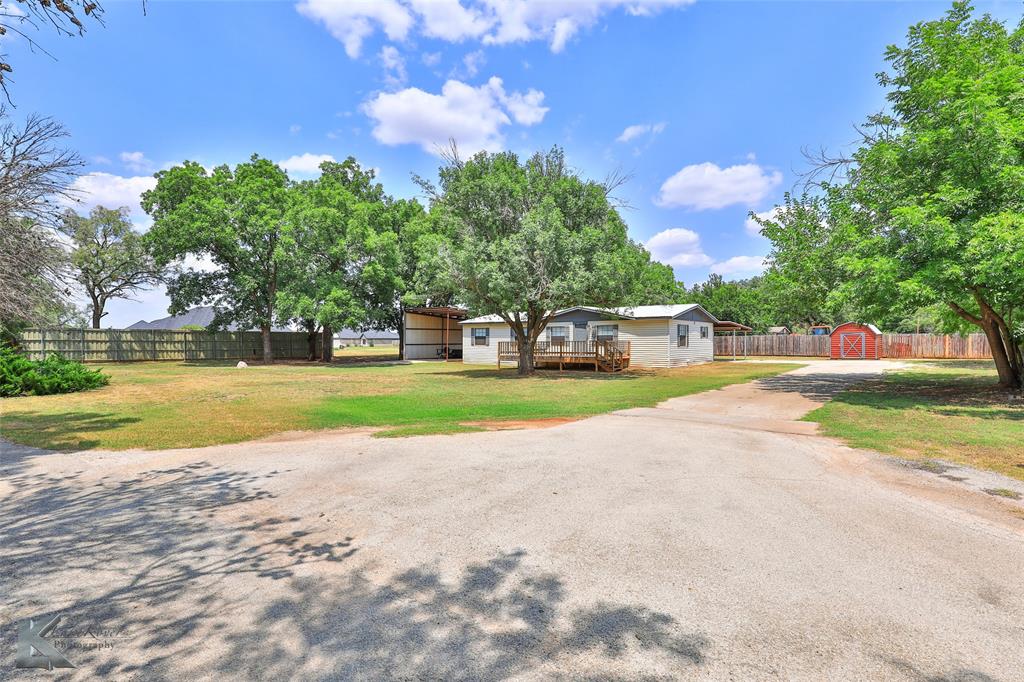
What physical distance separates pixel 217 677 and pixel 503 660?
1286mm

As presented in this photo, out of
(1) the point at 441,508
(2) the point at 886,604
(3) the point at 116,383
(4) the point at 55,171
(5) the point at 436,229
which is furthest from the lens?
(5) the point at 436,229

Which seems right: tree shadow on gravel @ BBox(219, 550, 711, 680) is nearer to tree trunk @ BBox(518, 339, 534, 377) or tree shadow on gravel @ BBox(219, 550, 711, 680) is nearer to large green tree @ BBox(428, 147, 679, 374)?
large green tree @ BBox(428, 147, 679, 374)

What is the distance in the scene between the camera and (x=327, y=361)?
31.3 m

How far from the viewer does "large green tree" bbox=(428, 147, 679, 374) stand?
18.3 m

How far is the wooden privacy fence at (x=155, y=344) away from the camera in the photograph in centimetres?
2712

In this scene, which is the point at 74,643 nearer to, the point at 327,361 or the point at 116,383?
the point at 116,383

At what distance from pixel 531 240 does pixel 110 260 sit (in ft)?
108

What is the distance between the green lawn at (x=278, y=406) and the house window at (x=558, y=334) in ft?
29.0

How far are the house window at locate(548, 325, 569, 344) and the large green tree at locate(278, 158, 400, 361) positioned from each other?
9254 millimetres

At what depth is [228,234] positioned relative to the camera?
26938 mm

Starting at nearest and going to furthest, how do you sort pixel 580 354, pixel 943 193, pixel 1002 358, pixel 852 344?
1. pixel 943 193
2. pixel 1002 358
3. pixel 580 354
4. pixel 852 344

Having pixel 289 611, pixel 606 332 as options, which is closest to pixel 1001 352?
Answer: pixel 606 332

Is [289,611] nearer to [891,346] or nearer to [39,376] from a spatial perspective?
[39,376]

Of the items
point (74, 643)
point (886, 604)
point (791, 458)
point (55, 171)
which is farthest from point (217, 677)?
point (55, 171)
